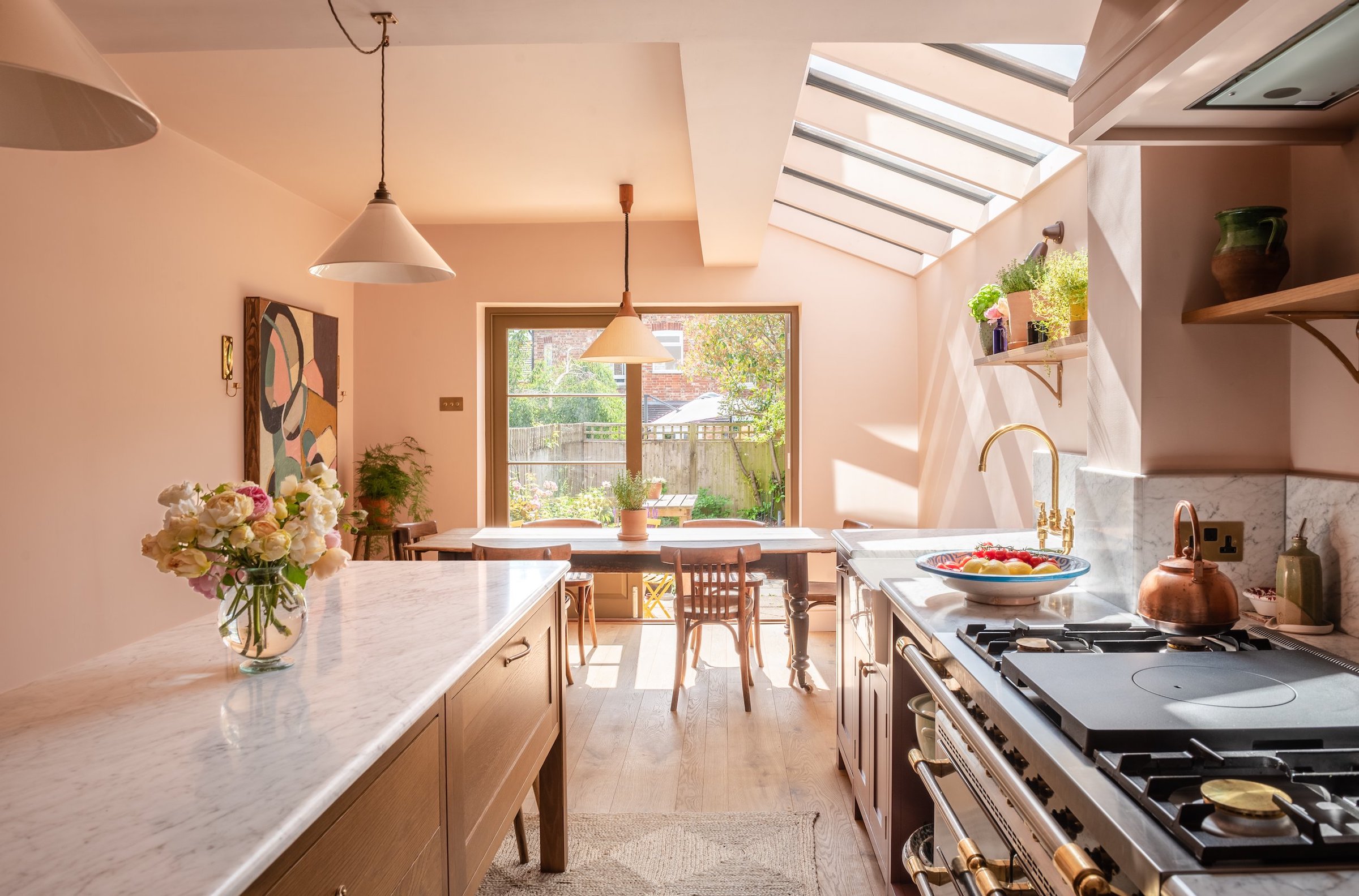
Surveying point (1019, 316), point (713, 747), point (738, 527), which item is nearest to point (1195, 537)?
point (1019, 316)

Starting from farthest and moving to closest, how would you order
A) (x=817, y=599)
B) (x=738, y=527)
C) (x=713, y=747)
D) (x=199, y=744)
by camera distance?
(x=738, y=527), (x=817, y=599), (x=713, y=747), (x=199, y=744)

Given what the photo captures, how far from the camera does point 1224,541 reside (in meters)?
1.85

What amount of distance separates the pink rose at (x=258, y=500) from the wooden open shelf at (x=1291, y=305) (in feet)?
5.86

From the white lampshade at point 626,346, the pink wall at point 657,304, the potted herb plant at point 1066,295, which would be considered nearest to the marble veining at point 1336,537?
the potted herb plant at point 1066,295

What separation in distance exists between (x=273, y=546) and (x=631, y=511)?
9.56 ft

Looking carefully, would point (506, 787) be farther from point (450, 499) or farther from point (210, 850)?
point (450, 499)

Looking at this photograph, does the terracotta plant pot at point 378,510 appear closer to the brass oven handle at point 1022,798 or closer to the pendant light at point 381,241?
the pendant light at point 381,241

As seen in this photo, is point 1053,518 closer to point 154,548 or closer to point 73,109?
point 154,548

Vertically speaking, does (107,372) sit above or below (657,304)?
below

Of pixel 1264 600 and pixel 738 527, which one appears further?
pixel 738 527

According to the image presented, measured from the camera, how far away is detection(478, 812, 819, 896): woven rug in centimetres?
240

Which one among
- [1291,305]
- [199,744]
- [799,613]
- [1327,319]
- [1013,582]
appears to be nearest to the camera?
[199,744]

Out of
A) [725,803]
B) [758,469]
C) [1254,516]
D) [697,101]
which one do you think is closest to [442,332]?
[758,469]

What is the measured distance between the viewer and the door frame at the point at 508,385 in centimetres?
552
